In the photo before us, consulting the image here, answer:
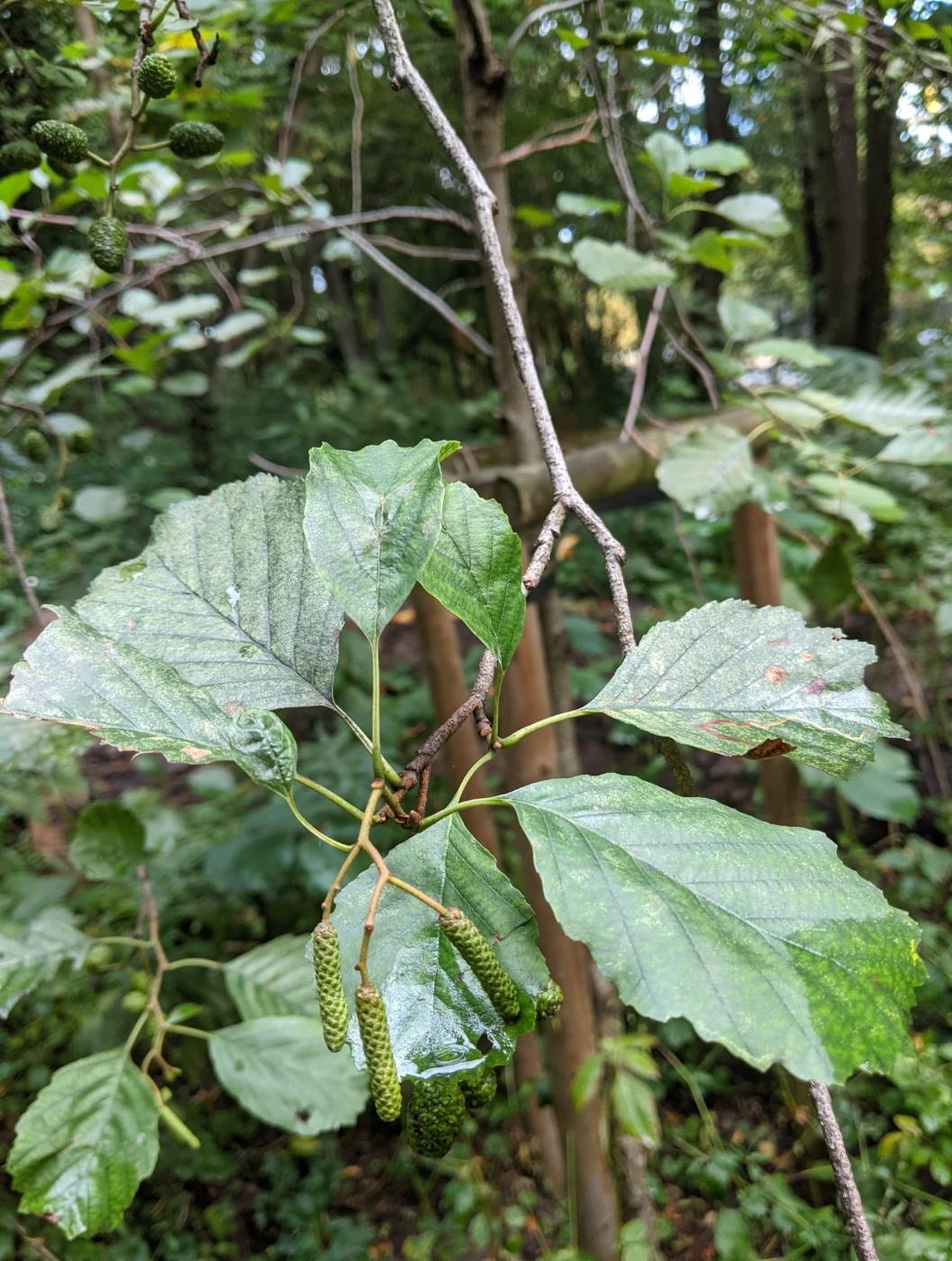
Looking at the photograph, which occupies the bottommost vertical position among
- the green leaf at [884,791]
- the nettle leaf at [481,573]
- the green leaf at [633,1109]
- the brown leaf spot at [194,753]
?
the green leaf at [633,1109]

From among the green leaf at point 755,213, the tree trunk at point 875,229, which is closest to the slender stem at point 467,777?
the green leaf at point 755,213

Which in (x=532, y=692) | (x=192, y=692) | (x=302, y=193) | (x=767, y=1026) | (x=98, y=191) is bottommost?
(x=532, y=692)

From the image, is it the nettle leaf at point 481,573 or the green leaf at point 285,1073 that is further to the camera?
the green leaf at point 285,1073

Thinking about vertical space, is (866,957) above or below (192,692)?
below

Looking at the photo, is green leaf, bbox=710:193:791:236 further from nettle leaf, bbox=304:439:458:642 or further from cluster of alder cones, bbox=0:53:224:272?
nettle leaf, bbox=304:439:458:642

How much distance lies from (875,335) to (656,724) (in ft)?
13.4

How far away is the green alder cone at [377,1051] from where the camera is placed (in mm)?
340

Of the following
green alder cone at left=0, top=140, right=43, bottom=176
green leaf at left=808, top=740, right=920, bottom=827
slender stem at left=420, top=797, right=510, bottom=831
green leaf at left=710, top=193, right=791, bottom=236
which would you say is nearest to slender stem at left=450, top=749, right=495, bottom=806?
slender stem at left=420, top=797, right=510, bottom=831

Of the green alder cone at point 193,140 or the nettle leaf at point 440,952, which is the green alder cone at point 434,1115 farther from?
the green alder cone at point 193,140

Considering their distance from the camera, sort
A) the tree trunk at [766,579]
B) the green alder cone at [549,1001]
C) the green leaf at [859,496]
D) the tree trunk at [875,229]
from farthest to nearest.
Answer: the tree trunk at [875,229] → the tree trunk at [766,579] → the green leaf at [859,496] → the green alder cone at [549,1001]

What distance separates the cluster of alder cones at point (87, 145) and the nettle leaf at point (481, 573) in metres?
0.40

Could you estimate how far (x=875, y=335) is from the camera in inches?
149

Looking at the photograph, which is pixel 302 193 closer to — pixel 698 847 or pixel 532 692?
pixel 532 692

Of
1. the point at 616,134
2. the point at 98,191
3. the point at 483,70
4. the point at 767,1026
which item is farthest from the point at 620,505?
the point at 767,1026
